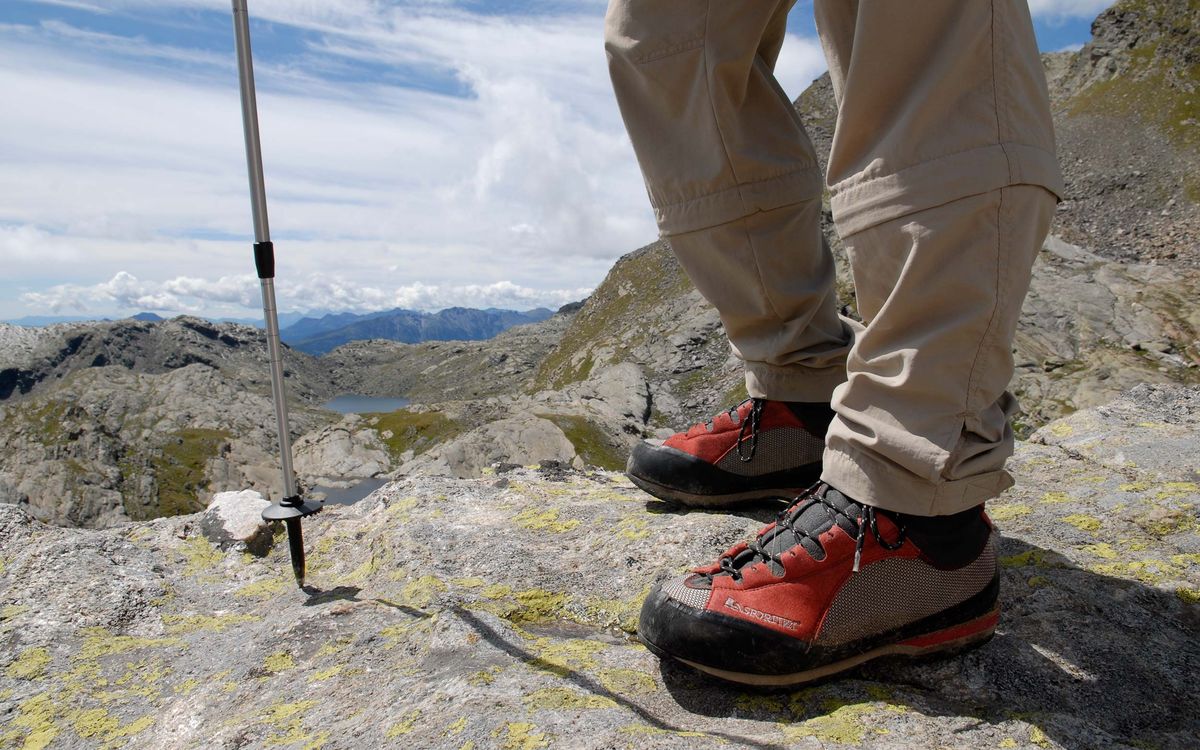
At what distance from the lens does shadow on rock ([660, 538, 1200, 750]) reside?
2.33m

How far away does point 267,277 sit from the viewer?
4.00 metres

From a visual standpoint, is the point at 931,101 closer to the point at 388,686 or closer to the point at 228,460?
the point at 388,686

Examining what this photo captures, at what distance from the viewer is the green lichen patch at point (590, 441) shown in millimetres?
35312

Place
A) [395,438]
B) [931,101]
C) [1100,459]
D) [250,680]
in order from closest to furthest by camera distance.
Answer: [931,101] < [250,680] < [1100,459] < [395,438]

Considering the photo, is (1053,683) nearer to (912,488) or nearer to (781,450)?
(912,488)

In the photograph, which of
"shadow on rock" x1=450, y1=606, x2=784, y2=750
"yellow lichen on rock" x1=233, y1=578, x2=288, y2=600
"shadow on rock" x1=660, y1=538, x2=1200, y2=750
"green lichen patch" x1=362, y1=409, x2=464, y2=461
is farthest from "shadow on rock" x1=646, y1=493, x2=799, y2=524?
"green lichen patch" x1=362, y1=409, x2=464, y2=461

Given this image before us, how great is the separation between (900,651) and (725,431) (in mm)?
1544

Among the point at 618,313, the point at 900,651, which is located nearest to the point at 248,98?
the point at 900,651

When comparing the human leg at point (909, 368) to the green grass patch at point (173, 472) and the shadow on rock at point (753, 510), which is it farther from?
the green grass patch at point (173, 472)

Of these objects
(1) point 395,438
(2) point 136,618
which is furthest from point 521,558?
(1) point 395,438

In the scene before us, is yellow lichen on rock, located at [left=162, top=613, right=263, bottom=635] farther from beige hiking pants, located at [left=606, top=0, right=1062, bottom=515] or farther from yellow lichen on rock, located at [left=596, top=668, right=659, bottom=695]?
beige hiking pants, located at [left=606, top=0, right=1062, bottom=515]

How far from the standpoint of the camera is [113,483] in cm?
14425

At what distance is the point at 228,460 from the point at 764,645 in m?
179

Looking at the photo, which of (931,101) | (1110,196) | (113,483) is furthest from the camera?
(113,483)
